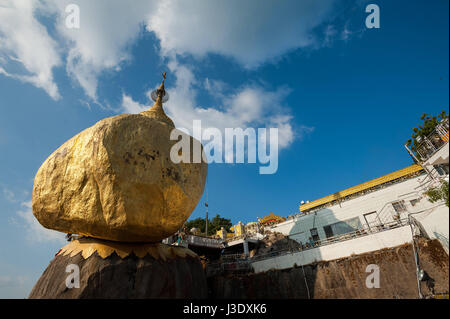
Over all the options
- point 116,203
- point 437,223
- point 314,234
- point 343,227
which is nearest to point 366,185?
point 343,227

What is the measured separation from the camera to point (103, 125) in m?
9.19

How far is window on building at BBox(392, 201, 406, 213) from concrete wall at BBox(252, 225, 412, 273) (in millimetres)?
6400

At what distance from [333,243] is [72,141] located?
1546 cm

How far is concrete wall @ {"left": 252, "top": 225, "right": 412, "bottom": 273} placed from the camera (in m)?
11.7

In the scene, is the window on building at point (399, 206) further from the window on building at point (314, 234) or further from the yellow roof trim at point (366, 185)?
the window on building at point (314, 234)

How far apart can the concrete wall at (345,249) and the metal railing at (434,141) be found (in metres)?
5.11

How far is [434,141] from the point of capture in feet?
43.4

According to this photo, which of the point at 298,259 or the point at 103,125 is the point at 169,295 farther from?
the point at 298,259

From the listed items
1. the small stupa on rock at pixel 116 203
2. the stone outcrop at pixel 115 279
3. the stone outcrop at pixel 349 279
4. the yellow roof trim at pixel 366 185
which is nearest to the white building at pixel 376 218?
the yellow roof trim at pixel 366 185

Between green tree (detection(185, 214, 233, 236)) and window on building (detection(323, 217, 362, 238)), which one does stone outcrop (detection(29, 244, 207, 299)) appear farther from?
green tree (detection(185, 214, 233, 236))

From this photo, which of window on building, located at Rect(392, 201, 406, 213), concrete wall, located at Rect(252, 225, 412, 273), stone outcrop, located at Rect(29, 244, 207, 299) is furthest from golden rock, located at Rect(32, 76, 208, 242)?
window on building, located at Rect(392, 201, 406, 213)

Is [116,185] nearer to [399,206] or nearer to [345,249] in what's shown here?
[345,249]

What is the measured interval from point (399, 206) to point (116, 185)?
19870 mm

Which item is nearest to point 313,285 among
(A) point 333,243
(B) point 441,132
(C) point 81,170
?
(A) point 333,243
